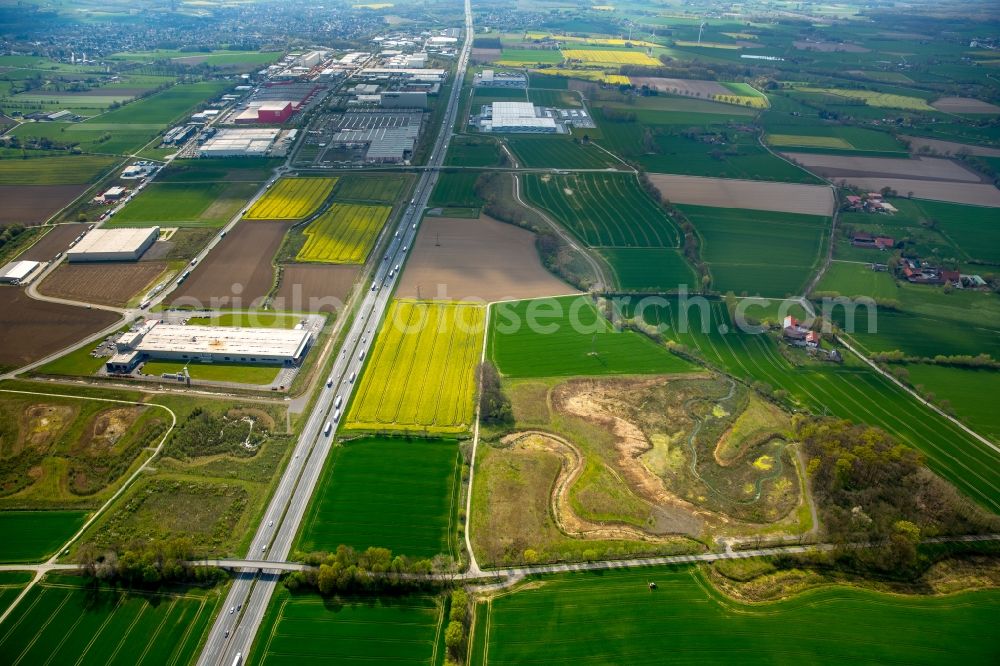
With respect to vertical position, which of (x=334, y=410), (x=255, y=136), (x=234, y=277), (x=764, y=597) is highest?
(x=255, y=136)

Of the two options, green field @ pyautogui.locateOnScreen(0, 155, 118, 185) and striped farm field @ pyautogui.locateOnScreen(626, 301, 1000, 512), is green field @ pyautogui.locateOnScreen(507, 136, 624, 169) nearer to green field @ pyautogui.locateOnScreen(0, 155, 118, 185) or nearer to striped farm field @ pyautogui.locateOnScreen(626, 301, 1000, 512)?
striped farm field @ pyautogui.locateOnScreen(626, 301, 1000, 512)

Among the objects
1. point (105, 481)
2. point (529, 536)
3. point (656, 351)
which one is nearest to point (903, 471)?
point (656, 351)

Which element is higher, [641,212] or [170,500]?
[641,212]

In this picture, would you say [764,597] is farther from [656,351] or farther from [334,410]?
[334,410]

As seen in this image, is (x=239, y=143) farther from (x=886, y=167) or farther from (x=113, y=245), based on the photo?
(x=886, y=167)

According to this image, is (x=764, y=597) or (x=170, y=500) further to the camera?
(x=170, y=500)
